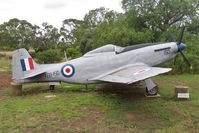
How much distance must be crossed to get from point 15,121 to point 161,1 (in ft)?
46.2

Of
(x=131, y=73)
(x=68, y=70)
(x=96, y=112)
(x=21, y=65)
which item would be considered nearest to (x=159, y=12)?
(x=68, y=70)

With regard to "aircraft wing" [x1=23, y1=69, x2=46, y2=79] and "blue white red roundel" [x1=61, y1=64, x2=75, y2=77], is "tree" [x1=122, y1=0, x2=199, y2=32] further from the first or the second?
"aircraft wing" [x1=23, y1=69, x2=46, y2=79]

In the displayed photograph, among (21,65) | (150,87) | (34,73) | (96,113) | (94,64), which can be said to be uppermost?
(21,65)

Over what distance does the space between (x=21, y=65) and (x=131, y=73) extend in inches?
184

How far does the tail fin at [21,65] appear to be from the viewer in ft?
38.5

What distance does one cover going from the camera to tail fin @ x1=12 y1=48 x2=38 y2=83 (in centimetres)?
1173

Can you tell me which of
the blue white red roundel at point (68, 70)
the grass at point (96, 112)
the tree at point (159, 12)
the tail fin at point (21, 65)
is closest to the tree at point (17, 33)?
the tree at point (159, 12)

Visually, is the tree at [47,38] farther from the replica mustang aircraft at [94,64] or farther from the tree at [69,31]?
the replica mustang aircraft at [94,64]

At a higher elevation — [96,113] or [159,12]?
[159,12]

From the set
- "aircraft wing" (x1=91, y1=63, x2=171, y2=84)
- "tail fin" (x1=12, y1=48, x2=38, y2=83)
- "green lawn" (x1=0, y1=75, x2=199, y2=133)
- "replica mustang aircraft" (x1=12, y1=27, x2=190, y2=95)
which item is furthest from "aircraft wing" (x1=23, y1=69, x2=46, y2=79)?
"aircraft wing" (x1=91, y1=63, x2=171, y2=84)

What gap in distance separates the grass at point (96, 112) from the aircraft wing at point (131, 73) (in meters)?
0.77

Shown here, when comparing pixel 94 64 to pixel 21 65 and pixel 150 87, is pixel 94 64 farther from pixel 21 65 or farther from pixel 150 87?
pixel 21 65

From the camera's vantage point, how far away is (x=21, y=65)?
11719 millimetres

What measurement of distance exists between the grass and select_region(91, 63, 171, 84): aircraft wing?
0.77 meters
